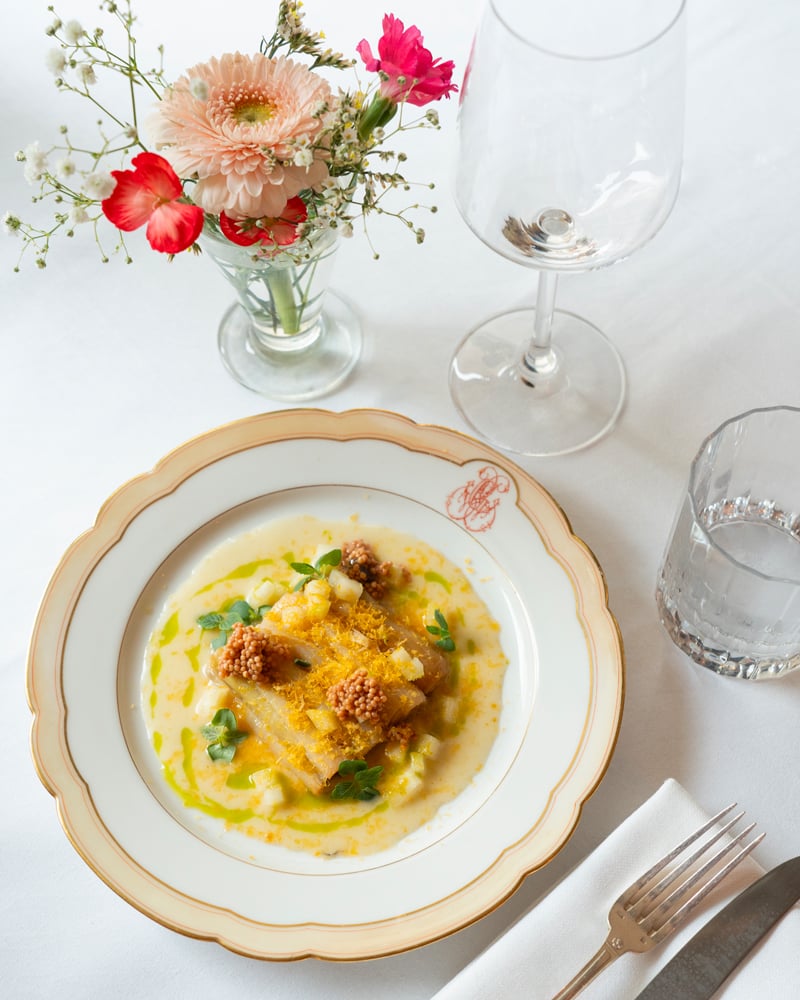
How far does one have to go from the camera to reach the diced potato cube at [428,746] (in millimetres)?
1260

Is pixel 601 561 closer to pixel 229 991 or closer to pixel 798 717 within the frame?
pixel 798 717

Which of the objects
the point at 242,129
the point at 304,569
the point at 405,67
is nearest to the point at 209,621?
the point at 304,569

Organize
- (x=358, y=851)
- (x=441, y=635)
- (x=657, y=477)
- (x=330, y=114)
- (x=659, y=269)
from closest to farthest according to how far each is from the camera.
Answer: (x=330, y=114)
(x=358, y=851)
(x=441, y=635)
(x=657, y=477)
(x=659, y=269)

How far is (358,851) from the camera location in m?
1.21

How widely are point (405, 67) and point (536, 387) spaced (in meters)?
0.57

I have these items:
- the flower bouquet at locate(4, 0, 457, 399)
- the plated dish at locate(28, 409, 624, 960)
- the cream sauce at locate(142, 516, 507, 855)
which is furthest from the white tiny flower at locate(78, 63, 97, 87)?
the cream sauce at locate(142, 516, 507, 855)

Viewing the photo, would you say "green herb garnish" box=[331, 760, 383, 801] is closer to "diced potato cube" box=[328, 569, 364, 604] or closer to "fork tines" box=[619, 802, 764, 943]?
"diced potato cube" box=[328, 569, 364, 604]

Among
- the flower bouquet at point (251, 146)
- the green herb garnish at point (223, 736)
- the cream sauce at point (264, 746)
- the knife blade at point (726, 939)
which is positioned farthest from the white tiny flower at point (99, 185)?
the knife blade at point (726, 939)

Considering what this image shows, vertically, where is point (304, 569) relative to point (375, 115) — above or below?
below

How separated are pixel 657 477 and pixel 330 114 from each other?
69cm

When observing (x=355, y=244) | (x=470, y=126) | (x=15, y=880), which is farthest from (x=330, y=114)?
(x=15, y=880)

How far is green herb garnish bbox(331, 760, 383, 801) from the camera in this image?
48.6 inches

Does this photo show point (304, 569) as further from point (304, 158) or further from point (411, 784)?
point (304, 158)

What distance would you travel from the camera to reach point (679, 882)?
1.16 m
